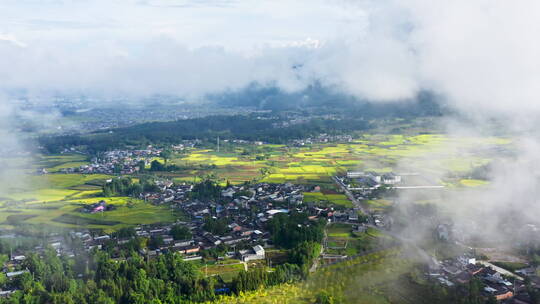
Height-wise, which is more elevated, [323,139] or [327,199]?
[323,139]

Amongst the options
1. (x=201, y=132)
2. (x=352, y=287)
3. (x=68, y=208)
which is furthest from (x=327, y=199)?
(x=201, y=132)

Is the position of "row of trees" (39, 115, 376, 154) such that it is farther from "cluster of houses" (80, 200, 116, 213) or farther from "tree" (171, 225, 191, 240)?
"tree" (171, 225, 191, 240)

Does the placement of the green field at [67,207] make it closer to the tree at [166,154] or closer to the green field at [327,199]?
the green field at [327,199]

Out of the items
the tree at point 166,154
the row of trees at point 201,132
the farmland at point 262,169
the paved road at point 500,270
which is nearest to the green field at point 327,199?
the farmland at point 262,169

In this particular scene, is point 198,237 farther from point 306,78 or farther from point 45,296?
point 306,78

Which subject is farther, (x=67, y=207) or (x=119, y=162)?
(x=119, y=162)

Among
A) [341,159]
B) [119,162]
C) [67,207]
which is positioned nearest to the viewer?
[67,207]

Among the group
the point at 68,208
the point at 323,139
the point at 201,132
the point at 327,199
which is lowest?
the point at 68,208

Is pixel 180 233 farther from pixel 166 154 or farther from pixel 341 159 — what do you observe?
pixel 166 154
